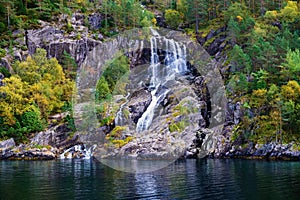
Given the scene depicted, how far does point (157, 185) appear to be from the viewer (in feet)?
109

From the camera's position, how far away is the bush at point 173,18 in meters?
108

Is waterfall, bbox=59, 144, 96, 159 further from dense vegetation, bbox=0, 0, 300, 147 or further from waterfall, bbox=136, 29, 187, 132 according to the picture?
waterfall, bbox=136, 29, 187, 132

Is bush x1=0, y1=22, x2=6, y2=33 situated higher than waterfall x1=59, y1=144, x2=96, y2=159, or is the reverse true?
bush x1=0, y1=22, x2=6, y2=33

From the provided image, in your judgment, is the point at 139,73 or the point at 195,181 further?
the point at 139,73

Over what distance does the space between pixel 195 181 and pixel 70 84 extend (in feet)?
192

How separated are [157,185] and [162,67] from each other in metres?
58.3

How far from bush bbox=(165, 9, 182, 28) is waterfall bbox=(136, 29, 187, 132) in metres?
11.1

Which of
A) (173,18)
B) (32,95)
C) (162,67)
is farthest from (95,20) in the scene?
(32,95)

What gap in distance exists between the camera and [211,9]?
104000 millimetres

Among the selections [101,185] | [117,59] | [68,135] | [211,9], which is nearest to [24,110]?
[68,135]

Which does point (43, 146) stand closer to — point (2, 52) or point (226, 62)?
point (2, 52)

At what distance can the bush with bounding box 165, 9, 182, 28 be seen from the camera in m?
108

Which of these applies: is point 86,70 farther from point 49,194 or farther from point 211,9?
point 49,194

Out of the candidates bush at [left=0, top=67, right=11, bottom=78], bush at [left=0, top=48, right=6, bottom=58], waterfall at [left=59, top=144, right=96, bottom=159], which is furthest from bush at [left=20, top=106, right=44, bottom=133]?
bush at [left=0, top=48, right=6, bottom=58]
